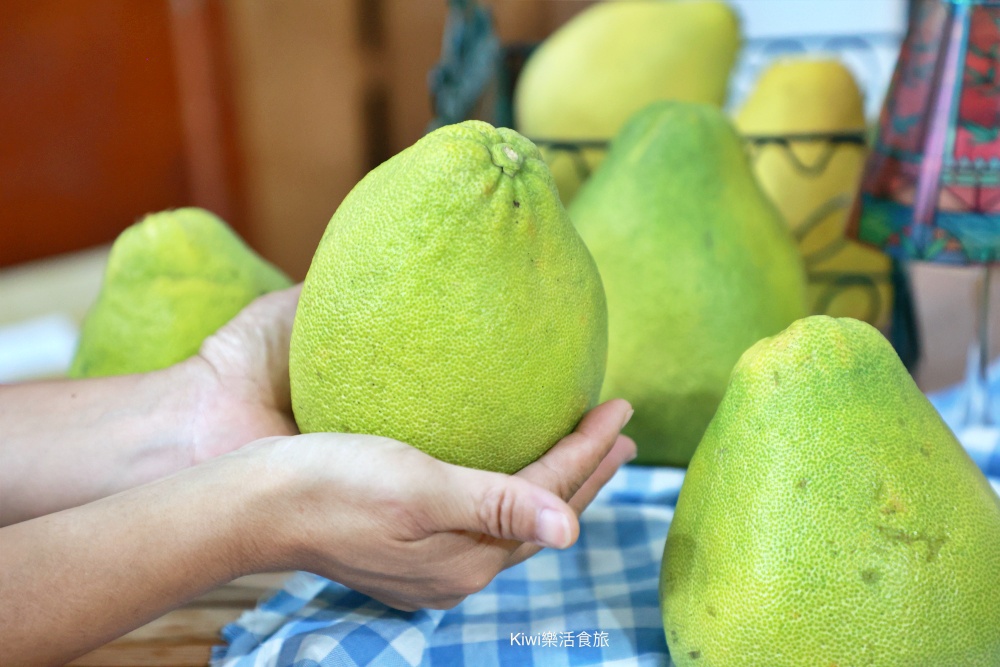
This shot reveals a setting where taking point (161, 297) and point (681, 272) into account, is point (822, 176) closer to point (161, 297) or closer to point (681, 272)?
point (681, 272)

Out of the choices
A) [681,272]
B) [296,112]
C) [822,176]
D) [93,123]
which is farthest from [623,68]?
[93,123]

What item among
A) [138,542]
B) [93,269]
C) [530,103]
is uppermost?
[530,103]

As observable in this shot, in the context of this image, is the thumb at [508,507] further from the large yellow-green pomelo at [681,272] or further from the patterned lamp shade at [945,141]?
the patterned lamp shade at [945,141]

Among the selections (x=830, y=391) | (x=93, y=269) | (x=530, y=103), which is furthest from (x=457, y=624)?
(x=93, y=269)

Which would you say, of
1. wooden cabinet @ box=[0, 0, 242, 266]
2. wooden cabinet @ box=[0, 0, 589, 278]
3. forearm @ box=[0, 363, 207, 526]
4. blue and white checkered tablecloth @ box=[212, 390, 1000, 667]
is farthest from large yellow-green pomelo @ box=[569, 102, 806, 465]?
wooden cabinet @ box=[0, 0, 242, 266]

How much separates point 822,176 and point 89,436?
0.66 meters

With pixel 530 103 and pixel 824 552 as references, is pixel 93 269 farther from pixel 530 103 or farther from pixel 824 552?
pixel 824 552

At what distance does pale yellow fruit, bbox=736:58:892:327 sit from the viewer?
0.82 meters

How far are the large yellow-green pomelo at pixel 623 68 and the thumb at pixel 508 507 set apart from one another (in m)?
0.55

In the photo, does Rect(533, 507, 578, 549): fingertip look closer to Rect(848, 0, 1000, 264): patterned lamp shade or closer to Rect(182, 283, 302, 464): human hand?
Rect(182, 283, 302, 464): human hand

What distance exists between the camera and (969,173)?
2.05 ft

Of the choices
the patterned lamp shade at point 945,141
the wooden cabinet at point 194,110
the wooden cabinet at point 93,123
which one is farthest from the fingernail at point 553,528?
the wooden cabinet at point 93,123

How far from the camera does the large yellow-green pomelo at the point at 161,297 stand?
0.64 m

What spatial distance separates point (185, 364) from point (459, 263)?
297 millimetres
